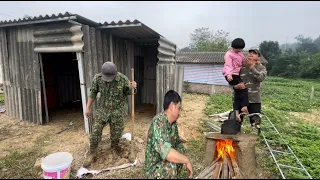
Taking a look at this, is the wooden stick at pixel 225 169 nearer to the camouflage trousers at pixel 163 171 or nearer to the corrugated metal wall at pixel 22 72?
the camouflage trousers at pixel 163 171

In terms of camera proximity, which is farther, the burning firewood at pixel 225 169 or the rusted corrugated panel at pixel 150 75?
the rusted corrugated panel at pixel 150 75

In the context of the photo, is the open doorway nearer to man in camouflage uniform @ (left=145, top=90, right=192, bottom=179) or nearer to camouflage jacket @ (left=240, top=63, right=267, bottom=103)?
man in camouflage uniform @ (left=145, top=90, right=192, bottom=179)

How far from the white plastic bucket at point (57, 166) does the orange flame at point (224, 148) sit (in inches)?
96.4

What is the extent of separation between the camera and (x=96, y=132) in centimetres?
366

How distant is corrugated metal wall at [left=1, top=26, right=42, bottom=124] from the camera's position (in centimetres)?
579

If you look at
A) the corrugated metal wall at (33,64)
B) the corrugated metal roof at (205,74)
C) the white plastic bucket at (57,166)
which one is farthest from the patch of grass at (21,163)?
the corrugated metal roof at (205,74)

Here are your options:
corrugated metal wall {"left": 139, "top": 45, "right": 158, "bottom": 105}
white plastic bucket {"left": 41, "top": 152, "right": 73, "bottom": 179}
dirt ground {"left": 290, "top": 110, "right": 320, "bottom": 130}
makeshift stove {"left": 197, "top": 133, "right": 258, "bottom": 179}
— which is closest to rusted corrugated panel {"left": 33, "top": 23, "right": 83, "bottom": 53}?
white plastic bucket {"left": 41, "top": 152, "right": 73, "bottom": 179}

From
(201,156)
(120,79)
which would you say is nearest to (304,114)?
(201,156)

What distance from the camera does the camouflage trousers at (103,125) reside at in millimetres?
3672

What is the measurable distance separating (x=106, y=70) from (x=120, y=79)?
0.38 meters

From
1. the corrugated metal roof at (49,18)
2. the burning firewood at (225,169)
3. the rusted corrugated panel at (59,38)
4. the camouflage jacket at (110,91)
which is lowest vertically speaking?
the burning firewood at (225,169)

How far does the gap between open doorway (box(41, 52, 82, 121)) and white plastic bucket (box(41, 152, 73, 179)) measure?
4.81 m

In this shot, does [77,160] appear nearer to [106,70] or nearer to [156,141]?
[106,70]

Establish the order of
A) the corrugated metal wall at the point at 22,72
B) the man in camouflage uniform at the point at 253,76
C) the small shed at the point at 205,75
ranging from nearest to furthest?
1. the man in camouflage uniform at the point at 253,76
2. the corrugated metal wall at the point at 22,72
3. the small shed at the point at 205,75
